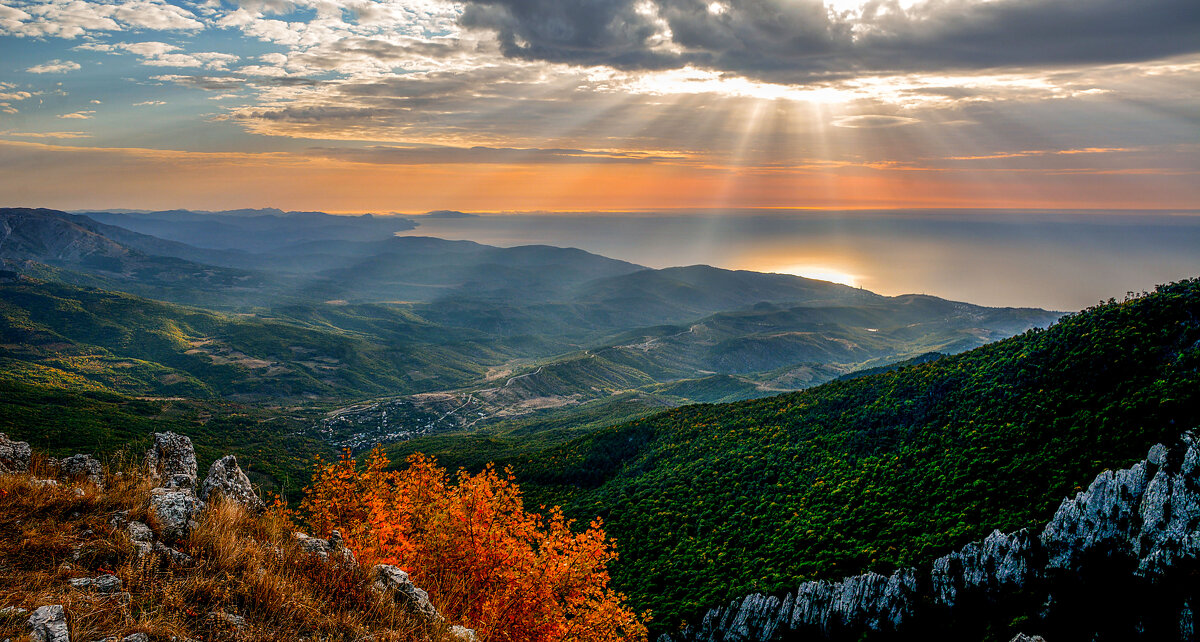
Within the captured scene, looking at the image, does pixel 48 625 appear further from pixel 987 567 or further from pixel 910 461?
pixel 910 461

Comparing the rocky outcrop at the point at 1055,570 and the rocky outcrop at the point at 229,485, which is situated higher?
the rocky outcrop at the point at 229,485

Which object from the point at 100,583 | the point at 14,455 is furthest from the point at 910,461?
the point at 14,455

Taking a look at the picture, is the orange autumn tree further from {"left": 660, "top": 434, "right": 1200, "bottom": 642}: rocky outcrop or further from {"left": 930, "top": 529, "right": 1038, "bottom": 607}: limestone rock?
{"left": 930, "top": 529, "right": 1038, "bottom": 607}: limestone rock

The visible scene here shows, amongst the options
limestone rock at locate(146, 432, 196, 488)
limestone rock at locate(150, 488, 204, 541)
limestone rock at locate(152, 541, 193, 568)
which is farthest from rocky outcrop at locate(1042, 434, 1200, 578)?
limestone rock at locate(146, 432, 196, 488)

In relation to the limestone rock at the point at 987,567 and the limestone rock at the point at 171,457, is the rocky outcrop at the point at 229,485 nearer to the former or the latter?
the limestone rock at the point at 171,457

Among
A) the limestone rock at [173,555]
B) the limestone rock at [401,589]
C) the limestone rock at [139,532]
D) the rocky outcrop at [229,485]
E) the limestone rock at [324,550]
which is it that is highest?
the limestone rock at [139,532]

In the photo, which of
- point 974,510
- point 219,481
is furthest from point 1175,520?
point 219,481

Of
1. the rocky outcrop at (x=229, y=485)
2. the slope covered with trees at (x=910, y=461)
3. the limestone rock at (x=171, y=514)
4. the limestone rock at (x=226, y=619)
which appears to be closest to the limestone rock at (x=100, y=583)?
the limestone rock at (x=226, y=619)
